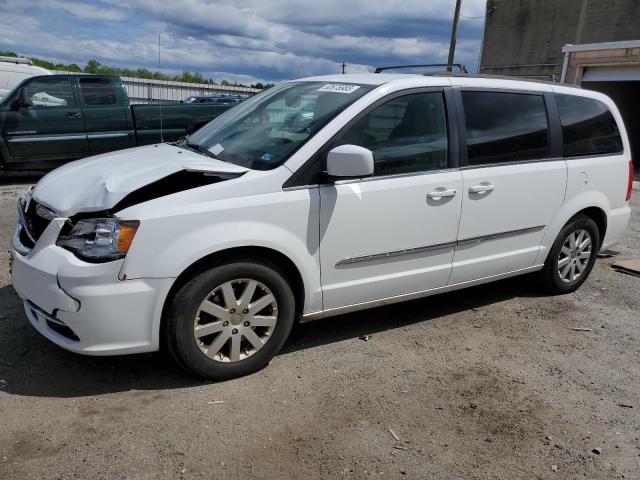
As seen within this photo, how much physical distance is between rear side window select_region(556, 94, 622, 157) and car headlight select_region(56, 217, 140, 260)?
11.9ft

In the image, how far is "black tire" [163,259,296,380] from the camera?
312 centimetres

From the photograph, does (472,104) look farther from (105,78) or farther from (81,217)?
(105,78)

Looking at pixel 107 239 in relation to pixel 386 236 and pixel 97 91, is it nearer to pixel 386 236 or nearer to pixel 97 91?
pixel 386 236

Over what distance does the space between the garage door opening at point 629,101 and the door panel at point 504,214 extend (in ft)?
57.9

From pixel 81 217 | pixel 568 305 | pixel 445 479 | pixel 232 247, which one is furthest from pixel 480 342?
pixel 81 217

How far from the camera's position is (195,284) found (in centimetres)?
312

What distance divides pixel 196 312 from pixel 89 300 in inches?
22.3

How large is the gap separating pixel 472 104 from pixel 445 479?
268 centimetres

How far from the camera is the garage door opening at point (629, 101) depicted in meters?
20.5

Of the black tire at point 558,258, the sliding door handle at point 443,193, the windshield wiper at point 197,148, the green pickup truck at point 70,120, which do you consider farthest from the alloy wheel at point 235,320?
the green pickup truck at point 70,120

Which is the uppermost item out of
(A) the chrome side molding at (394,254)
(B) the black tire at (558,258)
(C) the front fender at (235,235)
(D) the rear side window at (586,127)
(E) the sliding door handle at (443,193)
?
(D) the rear side window at (586,127)

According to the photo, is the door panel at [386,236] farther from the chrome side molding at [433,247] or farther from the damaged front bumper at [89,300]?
the damaged front bumper at [89,300]

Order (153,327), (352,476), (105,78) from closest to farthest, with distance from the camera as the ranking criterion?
(352,476), (153,327), (105,78)

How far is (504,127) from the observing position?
14.3 feet
